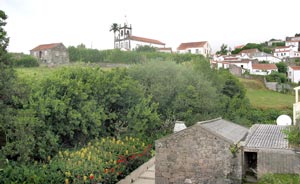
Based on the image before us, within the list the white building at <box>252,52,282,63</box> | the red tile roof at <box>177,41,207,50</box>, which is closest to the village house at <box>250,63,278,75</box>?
the white building at <box>252,52,282,63</box>

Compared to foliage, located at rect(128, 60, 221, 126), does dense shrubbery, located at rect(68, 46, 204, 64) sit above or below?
above

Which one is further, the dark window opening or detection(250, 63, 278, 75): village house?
detection(250, 63, 278, 75): village house

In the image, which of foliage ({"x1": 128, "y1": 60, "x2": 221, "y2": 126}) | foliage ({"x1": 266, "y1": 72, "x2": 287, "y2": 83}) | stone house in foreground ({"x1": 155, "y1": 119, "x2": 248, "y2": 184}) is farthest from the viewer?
foliage ({"x1": 266, "y1": 72, "x2": 287, "y2": 83})

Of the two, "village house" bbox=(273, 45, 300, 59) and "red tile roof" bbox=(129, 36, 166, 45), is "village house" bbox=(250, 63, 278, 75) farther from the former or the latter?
"village house" bbox=(273, 45, 300, 59)

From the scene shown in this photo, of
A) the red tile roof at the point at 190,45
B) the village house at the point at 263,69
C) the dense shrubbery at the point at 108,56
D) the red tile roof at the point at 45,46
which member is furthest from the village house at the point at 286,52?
the red tile roof at the point at 45,46

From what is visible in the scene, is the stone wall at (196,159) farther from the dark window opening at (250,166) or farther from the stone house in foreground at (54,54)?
the stone house in foreground at (54,54)

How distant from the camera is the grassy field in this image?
1541 inches

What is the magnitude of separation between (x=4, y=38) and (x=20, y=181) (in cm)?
622

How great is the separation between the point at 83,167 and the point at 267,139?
856cm

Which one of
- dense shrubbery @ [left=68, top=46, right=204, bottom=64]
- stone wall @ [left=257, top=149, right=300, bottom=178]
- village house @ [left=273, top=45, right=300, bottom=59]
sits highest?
village house @ [left=273, top=45, right=300, bottom=59]

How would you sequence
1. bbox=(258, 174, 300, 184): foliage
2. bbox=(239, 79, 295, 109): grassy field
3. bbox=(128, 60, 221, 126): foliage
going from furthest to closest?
bbox=(239, 79, 295, 109): grassy field < bbox=(128, 60, 221, 126): foliage < bbox=(258, 174, 300, 184): foliage

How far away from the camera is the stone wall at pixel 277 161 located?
1228 cm

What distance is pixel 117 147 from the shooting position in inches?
719

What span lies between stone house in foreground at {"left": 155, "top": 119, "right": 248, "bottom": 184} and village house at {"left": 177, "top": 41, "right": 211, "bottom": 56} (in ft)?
211
